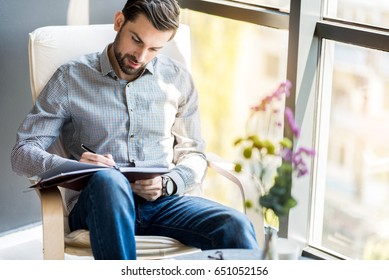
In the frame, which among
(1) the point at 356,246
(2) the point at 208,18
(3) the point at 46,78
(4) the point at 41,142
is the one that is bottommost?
(1) the point at 356,246

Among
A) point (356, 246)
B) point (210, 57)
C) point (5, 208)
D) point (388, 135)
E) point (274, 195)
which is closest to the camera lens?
point (274, 195)

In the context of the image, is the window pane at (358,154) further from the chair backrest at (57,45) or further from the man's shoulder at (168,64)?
the chair backrest at (57,45)

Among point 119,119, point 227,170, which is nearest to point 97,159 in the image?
point 119,119

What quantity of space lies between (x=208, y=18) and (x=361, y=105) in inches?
33.5

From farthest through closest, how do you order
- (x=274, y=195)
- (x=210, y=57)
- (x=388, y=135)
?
(x=210, y=57) < (x=388, y=135) < (x=274, y=195)

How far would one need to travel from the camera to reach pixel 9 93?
2994 mm

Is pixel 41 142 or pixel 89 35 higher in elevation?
pixel 89 35

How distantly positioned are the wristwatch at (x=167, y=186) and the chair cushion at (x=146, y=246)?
0.53 feet

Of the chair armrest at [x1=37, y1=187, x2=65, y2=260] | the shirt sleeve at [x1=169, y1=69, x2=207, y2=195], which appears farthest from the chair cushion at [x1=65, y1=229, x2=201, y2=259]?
the shirt sleeve at [x1=169, y1=69, x2=207, y2=195]

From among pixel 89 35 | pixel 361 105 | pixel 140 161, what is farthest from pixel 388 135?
pixel 89 35

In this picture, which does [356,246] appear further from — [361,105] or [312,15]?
[312,15]

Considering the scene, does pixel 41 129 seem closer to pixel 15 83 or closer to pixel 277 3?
pixel 15 83

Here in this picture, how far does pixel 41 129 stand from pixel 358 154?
118 cm

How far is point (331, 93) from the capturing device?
2850 millimetres
